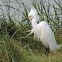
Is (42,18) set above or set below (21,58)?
above

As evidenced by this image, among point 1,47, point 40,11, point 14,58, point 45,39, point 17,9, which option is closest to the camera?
point 14,58

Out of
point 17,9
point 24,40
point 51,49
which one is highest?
point 17,9

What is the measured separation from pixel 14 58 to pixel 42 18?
5.55 feet

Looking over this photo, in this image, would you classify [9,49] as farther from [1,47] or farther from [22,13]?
[22,13]

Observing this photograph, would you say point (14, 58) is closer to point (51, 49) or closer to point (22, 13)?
point (51, 49)

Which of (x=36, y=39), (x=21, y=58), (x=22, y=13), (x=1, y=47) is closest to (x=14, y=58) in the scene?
(x=21, y=58)

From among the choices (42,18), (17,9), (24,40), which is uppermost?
(17,9)

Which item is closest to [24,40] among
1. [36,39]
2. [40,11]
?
[36,39]

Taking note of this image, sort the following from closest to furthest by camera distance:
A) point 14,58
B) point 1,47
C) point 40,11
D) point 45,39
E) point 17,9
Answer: point 14,58, point 1,47, point 45,39, point 17,9, point 40,11

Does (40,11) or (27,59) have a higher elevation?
(40,11)

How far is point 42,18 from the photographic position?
3.02 metres

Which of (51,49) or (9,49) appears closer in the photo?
(9,49)

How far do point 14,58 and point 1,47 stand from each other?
10.1 inches

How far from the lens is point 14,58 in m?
1.49
